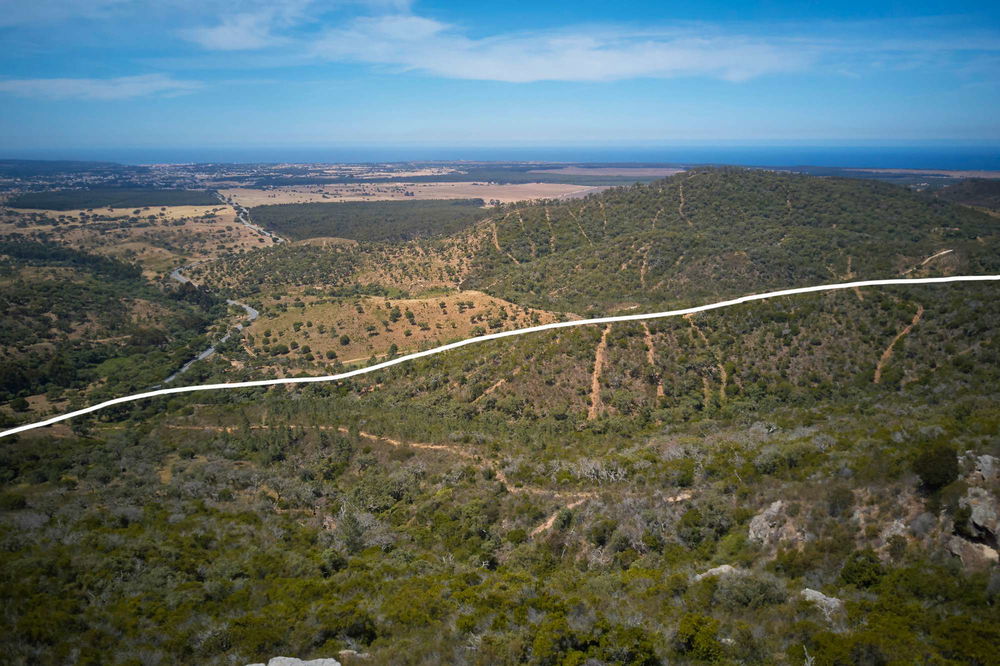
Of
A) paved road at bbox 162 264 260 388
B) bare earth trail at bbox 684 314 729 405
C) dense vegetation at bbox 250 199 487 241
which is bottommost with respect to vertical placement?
paved road at bbox 162 264 260 388

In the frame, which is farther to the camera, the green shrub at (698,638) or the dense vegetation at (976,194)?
the dense vegetation at (976,194)

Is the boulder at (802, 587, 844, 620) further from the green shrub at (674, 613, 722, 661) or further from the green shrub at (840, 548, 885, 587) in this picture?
the green shrub at (674, 613, 722, 661)

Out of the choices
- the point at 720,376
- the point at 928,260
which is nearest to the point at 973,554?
the point at 720,376

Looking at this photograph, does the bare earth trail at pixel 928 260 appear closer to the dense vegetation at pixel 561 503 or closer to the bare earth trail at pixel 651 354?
the dense vegetation at pixel 561 503

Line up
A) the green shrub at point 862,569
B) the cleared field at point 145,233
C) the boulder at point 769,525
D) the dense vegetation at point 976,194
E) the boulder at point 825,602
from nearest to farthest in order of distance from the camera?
the boulder at point 825,602 < the green shrub at point 862,569 < the boulder at point 769,525 < the dense vegetation at point 976,194 < the cleared field at point 145,233

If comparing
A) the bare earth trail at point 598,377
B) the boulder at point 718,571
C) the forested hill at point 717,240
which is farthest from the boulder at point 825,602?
the forested hill at point 717,240

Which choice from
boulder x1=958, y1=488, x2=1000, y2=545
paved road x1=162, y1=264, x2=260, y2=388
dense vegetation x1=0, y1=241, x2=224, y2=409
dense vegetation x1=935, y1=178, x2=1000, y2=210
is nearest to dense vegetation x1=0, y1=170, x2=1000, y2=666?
boulder x1=958, y1=488, x2=1000, y2=545

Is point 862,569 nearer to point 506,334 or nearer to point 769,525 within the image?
point 769,525

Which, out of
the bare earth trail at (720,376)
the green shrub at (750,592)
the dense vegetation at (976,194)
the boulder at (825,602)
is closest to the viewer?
the boulder at (825,602)
